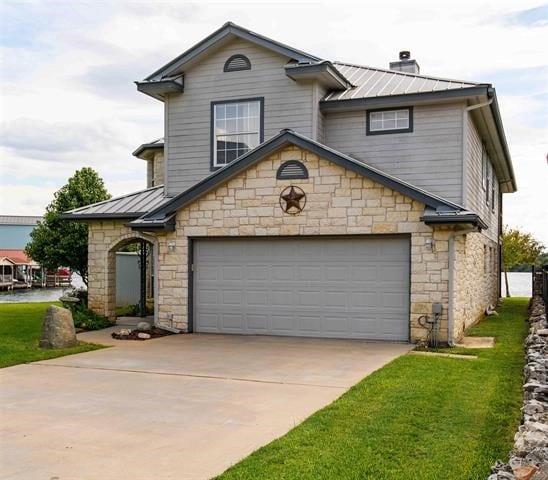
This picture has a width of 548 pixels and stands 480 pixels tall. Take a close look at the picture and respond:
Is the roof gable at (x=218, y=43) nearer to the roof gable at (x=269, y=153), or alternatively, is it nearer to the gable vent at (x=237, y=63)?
the gable vent at (x=237, y=63)

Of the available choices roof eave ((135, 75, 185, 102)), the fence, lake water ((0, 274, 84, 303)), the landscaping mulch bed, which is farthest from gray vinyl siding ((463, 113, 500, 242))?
lake water ((0, 274, 84, 303))

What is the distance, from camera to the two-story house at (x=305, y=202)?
13.2 meters

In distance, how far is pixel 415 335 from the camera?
42.3 ft

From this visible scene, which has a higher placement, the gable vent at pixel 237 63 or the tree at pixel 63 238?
the gable vent at pixel 237 63

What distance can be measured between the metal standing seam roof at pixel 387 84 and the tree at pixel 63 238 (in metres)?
17.0

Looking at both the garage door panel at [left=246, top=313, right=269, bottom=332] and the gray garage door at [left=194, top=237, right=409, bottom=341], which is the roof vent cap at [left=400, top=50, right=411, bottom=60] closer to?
the gray garage door at [left=194, top=237, right=409, bottom=341]

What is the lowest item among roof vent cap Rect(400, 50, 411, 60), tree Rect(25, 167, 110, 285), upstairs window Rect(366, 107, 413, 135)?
tree Rect(25, 167, 110, 285)

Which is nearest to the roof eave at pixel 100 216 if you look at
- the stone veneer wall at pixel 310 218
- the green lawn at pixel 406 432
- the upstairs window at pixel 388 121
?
the stone veneer wall at pixel 310 218

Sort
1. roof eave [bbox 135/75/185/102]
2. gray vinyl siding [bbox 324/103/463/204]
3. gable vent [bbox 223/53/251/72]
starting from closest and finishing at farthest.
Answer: gray vinyl siding [bbox 324/103/463/204], gable vent [bbox 223/53/251/72], roof eave [bbox 135/75/185/102]

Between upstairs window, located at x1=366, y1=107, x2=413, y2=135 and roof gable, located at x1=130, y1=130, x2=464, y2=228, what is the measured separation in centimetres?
225

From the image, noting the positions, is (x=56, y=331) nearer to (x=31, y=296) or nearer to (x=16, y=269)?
(x=31, y=296)

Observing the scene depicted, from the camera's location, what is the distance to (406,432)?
20.7 ft

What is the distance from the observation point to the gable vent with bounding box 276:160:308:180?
13.7 meters

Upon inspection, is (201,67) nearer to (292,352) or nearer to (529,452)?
(292,352)
